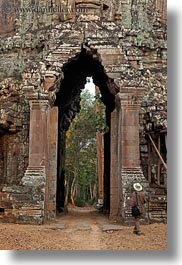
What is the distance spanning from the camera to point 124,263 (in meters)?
7.07

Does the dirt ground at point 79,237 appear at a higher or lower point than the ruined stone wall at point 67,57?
lower

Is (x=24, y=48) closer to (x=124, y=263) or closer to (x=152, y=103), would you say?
(x=152, y=103)

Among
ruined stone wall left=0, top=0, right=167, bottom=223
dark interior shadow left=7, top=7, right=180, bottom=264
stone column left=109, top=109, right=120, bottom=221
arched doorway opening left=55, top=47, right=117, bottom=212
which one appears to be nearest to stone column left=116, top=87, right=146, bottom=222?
ruined stone wall left=0, top=0, right=167, bottom=223

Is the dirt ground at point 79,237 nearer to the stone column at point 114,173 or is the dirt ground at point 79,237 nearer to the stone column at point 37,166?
the stone column at point 37,166

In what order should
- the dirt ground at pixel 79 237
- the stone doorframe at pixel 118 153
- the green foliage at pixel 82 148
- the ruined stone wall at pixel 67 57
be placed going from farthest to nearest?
the green foliage at pixel 82 148 < the ruined stone wall at pixel 67 57 < the stone doorframe at pixel 118 153 < the dirt ground at pixel 79 237

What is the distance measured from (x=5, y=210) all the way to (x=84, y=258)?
3078 mm

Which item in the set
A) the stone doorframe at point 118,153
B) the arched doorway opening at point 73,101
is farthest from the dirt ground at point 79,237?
the arched doorway opening at point 73,101

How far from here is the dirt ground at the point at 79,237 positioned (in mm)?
7578

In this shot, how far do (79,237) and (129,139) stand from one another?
261cm

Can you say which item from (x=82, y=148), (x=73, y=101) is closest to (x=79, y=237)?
(x=73, y=101)

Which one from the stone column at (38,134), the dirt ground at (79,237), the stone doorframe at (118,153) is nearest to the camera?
the dirt ground at (79,237)

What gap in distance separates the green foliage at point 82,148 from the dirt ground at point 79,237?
1516cm

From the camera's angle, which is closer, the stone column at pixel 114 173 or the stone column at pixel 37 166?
the stone column at pixel 37 166

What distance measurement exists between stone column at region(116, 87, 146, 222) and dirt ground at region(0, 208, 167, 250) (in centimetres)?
90
